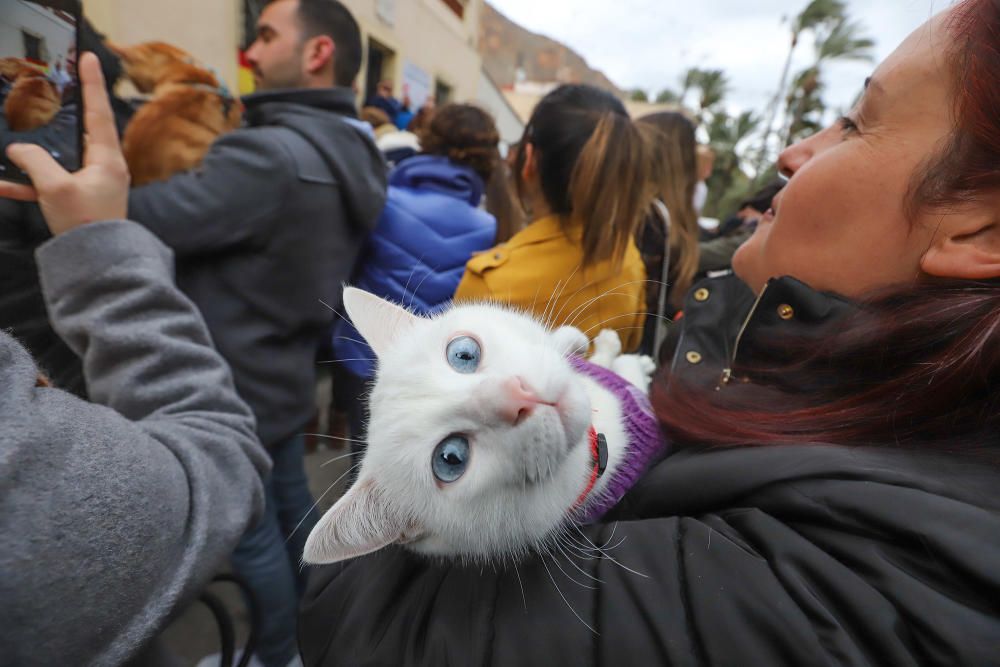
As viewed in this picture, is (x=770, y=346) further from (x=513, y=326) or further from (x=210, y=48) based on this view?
(x=210, y=48)

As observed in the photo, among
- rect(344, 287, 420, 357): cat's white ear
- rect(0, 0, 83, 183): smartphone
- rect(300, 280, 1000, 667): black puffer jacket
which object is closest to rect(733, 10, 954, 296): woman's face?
rect(300, 280, 1000, 667): black puffer jacket

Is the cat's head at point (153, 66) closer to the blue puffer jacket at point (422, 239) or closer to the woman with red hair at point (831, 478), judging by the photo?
the blue puffer jacket at point (422, 239)

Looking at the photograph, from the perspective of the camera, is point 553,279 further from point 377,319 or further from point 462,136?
point 462,136

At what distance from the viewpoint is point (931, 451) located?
0.59 meters

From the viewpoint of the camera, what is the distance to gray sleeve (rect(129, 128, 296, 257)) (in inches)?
48.4

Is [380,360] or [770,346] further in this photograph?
[380,360]

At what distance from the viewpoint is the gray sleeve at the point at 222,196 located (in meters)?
1.23

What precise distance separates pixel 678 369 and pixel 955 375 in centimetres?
50

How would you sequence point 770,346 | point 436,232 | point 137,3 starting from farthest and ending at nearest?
point 137,3, point 436,232, point 770,346

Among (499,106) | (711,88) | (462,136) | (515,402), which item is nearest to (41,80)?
(515,402)

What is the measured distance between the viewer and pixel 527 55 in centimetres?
3769

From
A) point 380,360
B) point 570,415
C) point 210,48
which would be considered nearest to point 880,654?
point 570,415

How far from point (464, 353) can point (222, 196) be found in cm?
94

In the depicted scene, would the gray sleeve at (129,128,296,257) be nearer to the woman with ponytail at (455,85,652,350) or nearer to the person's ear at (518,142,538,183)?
the woman with ponytail at (455,85,652,350)
